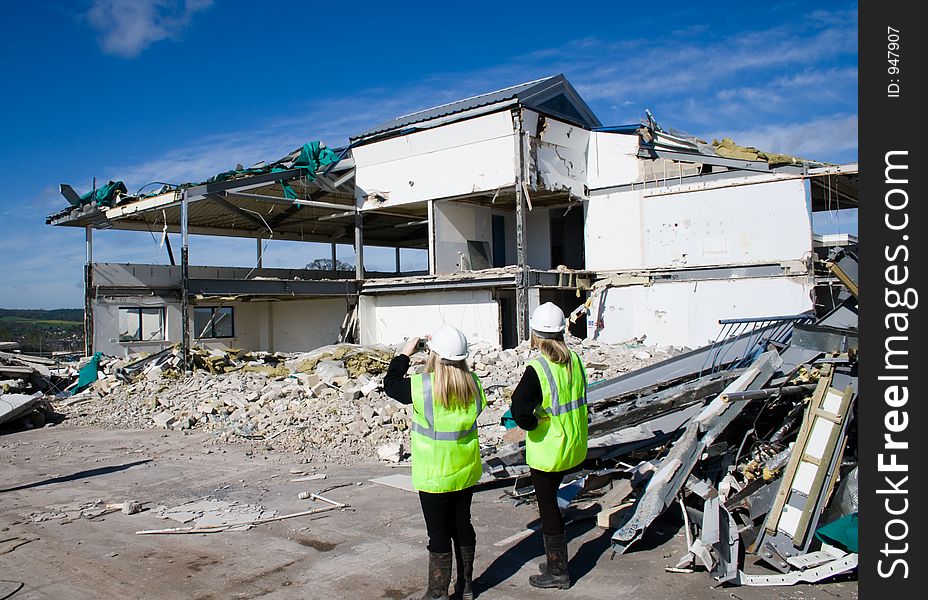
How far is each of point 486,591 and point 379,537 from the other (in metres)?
1.50

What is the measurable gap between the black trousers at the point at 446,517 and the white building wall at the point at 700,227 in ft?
55.6

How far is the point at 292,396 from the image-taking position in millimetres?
13312

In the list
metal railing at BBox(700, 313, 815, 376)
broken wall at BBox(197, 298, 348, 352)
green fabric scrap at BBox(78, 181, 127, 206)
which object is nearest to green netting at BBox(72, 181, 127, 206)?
green fabric scrap at BBox(78, 181, 127, 206)

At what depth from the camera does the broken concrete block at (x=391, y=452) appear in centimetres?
948

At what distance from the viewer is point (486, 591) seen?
190 inches

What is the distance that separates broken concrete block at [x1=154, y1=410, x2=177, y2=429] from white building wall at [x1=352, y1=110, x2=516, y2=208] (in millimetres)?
11827

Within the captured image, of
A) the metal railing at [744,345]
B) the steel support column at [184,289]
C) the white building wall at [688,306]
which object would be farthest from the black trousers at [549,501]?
the white building wall at [688,306]

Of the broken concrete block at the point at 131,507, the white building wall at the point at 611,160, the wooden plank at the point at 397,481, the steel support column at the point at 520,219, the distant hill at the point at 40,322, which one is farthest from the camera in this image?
the distant hill at the point at 40,322

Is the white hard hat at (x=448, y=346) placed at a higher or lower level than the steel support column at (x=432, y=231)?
lower

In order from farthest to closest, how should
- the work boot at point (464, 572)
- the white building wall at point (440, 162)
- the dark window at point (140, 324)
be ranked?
1. the dark window at point (140, 324)
2. the white building wall at point (440, 162)
3. the work boot at point (464, 572)

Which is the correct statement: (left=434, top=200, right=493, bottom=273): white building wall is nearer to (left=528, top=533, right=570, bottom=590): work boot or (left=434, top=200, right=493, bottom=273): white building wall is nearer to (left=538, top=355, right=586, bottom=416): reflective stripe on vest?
(left=538, top=355, right=586, bottom=416): reflective stripe on vest

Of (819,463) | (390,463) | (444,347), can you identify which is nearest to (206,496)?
(390,463)

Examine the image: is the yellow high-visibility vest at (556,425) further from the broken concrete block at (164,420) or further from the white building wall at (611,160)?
the white building wall at (611,160)
